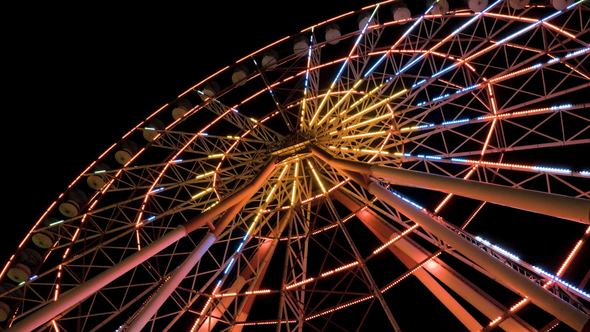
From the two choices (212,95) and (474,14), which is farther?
(212,95)

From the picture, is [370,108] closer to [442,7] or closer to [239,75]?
[442,7]

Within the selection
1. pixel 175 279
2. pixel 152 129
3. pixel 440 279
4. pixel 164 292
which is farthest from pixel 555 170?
pixel 152 129

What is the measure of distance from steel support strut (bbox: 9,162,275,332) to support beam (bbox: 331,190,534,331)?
12.0 feet

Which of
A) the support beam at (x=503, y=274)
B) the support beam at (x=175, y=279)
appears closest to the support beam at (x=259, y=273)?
the support beam at (x=175, y=279)

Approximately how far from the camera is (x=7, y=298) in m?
14.7

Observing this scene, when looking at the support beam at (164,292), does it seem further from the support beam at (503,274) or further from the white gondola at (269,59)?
the white gondola at (269,59)

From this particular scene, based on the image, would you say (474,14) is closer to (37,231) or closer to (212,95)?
(212,95)

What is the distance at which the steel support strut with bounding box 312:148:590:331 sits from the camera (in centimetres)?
753

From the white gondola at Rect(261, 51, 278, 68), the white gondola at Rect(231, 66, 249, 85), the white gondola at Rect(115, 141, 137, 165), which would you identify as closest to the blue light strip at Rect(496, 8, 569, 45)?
the white gondola at Rect(261, 51, 278, 68)

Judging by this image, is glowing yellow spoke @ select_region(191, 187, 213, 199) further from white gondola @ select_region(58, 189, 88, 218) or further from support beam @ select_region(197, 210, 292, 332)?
white gondola @ select_region(58, 189, 88, 218)

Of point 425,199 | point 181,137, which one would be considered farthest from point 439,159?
point 425,199

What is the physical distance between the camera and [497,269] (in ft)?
28.9

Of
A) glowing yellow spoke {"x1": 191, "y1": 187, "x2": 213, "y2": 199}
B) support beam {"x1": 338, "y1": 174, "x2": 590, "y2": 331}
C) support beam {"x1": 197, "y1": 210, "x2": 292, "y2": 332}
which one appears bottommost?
support beam {"x1": 197, "y1": 210, "x2": 292, "y2": 332}

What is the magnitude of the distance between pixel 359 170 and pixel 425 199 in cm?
2249
